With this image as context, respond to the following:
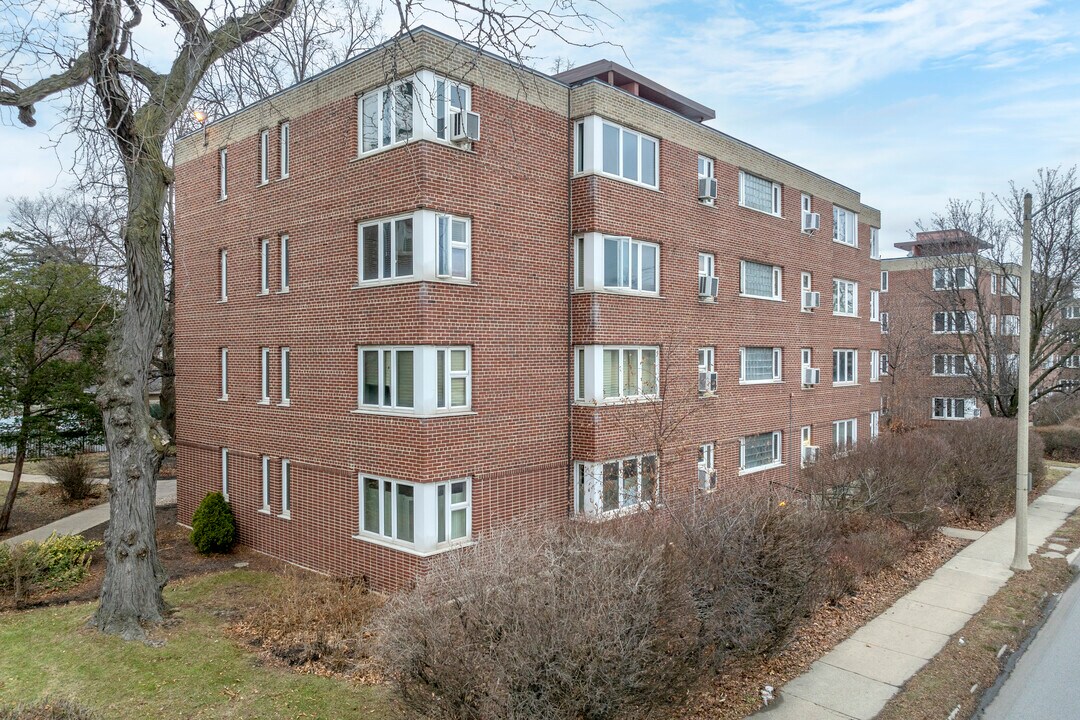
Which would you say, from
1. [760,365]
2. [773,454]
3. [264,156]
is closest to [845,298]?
[760,365]

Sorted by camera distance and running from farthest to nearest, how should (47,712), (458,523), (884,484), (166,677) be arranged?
(884,484) → (458,523) → (166,677) → (47,712)

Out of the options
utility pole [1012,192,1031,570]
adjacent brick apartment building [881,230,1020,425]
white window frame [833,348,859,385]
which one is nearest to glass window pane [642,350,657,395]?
utility pole [1012,192,1031,570]

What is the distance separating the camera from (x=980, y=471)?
17.9 m

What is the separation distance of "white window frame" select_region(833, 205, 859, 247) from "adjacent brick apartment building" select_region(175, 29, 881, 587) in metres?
5.78

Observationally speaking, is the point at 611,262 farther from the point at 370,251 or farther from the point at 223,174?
the point at 223,174

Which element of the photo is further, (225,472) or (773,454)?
(773,454)

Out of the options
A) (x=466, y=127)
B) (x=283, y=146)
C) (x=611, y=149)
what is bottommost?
(x=466, y=127)

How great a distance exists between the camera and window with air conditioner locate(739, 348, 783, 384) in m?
18.9

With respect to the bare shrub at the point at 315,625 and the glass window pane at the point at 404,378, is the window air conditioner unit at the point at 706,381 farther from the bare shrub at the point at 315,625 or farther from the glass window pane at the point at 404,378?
the bare shrub at the point at 315,625

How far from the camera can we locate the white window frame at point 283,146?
584 inches

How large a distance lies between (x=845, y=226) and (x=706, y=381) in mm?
11244

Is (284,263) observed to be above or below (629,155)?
below

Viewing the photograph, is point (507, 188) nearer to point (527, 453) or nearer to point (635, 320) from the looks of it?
point (635, 320)

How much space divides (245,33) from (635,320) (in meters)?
9.38
